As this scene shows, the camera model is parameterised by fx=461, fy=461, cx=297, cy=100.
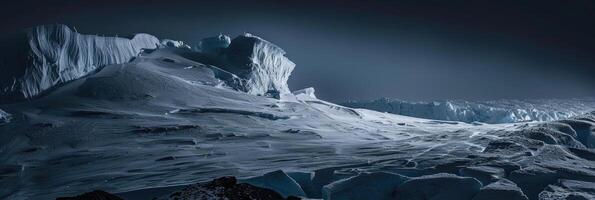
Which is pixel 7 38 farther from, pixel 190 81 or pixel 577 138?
pixel 577 138

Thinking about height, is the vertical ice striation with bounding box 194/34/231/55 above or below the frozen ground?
above

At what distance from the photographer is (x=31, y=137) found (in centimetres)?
2705

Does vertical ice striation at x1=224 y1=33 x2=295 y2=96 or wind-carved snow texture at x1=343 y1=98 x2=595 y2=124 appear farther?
wind-carved snow texture at x1=343 y1=98 x2=595 y2=124

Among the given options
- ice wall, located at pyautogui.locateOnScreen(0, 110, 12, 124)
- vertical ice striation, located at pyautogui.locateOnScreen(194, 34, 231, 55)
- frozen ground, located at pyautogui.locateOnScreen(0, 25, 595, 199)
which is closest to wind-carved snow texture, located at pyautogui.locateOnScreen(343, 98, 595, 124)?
vertical ice striation, located at pyautogui.locateOnScreen(194, 34, 231, 55)

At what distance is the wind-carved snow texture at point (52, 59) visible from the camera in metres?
39.1

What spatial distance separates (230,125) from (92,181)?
14985mm

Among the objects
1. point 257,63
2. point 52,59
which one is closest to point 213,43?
point 257,63

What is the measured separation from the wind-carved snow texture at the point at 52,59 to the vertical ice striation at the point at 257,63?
512 inches

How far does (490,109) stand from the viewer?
60312mm

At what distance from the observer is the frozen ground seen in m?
13.2

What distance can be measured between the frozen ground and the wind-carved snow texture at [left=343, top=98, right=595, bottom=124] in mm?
24642

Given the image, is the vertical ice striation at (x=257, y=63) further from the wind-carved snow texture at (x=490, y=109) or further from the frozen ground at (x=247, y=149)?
the wind-carved snow texture at (x=490, y=109)

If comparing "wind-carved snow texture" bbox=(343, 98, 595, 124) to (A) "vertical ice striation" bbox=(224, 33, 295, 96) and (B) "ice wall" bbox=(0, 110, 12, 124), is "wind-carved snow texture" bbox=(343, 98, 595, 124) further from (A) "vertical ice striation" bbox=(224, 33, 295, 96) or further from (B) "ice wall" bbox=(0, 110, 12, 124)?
(B) "ice wall" bbox=(0, 110, 12, 124)

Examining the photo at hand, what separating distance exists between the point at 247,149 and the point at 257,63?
99.4 ft
